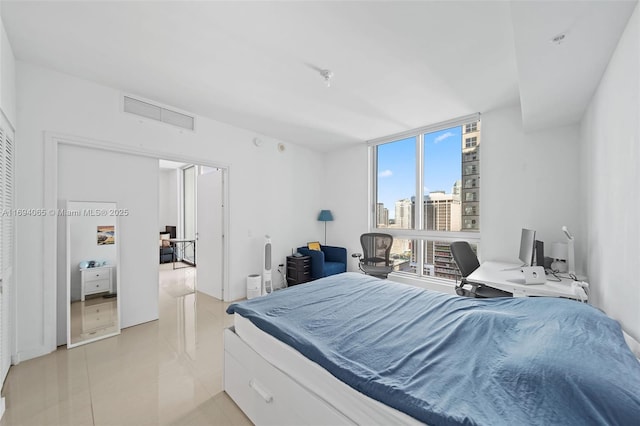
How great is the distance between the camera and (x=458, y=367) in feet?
3.83

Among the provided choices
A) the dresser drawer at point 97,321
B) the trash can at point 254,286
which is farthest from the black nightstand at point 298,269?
the dresser drawer at point 97,321

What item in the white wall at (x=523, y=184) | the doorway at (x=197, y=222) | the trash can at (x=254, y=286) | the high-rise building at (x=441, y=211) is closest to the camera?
the white wall at (x=523, y=184)

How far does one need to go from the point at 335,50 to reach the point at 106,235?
3.26 metres

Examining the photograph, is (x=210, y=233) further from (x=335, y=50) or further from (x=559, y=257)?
(x=559, y=257)

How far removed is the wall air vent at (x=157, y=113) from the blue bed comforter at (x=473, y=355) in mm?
2834

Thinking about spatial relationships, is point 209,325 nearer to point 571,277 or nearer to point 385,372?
point 385,372

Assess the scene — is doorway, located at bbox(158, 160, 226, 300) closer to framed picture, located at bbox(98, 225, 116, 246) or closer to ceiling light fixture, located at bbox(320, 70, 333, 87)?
framed picture, located at bbox(98, 225, 116, 246)

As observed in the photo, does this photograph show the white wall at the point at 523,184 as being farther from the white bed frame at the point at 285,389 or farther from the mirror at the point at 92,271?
the mirror at the point at 92,271

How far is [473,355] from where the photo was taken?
124 centimetres

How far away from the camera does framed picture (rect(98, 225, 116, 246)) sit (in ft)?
9.71

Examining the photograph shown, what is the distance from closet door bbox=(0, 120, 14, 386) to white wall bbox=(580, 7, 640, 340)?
417 cm

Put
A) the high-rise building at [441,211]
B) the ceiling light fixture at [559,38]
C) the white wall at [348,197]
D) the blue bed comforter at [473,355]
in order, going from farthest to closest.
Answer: the white wall at [348,197] → the high-rise building at [441,211] → the ceiling light fixture at [559,38] → the blue bed comforter at [473,355]

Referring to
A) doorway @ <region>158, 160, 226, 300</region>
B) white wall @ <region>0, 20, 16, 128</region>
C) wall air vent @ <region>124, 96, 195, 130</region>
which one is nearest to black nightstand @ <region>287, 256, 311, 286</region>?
doorway @ <region>158, 160, 226, 300</region>

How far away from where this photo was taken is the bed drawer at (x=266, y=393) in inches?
50.2
